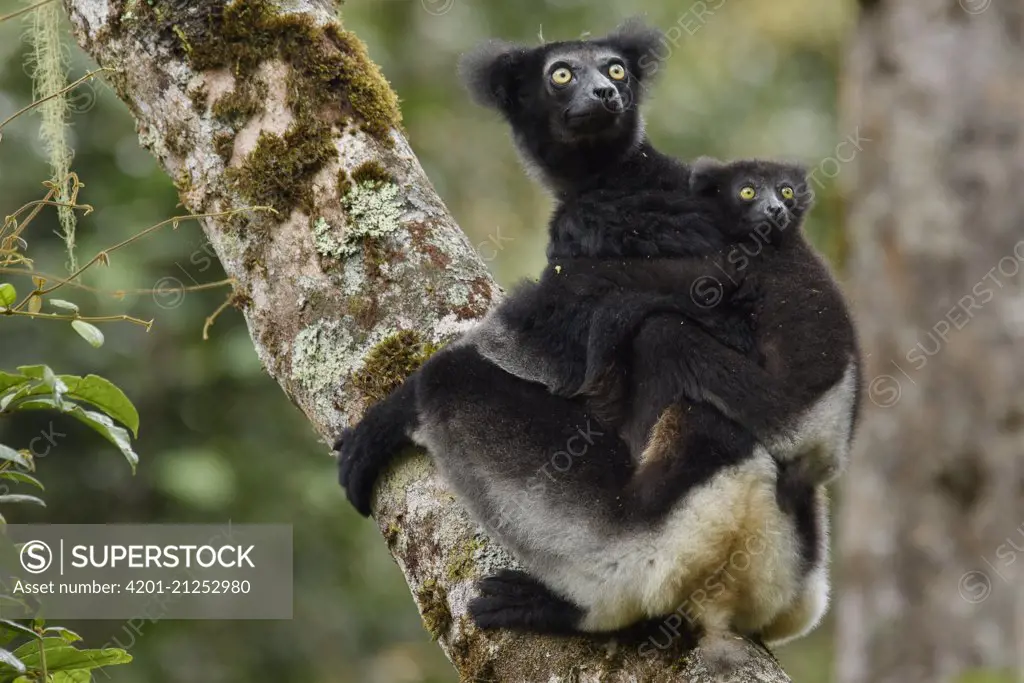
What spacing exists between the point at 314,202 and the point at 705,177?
52.8 inches

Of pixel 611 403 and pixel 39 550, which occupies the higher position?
pixel 611 403

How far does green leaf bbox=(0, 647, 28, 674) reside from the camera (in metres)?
2.49

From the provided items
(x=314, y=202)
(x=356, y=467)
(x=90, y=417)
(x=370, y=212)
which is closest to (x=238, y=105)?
(x=314, y=202)

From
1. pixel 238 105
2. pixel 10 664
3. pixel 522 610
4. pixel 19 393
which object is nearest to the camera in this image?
pixel 10 664

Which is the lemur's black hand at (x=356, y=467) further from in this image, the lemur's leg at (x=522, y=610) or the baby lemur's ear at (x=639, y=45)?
the baby lemur's ear at (x=639, y=45)

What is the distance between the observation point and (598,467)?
3.39 m

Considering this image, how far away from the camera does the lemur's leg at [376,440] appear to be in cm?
346

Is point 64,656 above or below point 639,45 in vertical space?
below

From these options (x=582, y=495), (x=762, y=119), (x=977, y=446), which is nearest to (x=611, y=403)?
(x=582, y=495)

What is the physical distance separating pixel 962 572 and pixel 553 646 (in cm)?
349

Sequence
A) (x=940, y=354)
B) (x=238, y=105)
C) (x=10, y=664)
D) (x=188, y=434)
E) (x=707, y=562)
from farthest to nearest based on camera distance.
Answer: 1. (x=188, y=434)
2. (x=940, y=354)
3. (x=238, y=105)
4. (x=707, y=562)
5. (x=10, y=664)

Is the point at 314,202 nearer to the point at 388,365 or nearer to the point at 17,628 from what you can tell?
the point at 388,365

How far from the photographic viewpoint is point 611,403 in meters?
3.53

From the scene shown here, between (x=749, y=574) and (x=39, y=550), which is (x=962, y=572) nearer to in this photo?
(x=749, y=574)
